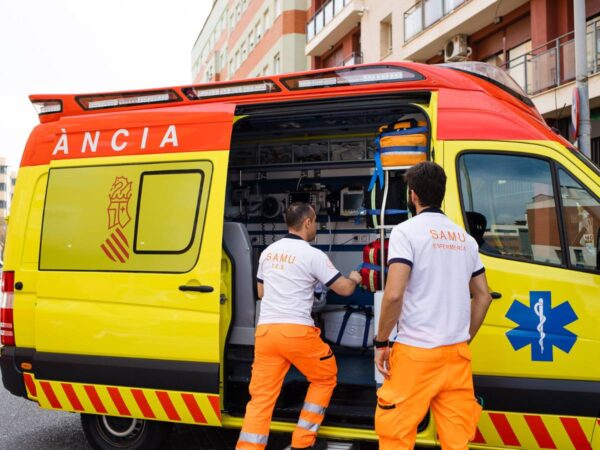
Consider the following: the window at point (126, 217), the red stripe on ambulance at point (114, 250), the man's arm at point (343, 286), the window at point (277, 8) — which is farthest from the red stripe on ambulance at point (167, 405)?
the window at point (277, 8)

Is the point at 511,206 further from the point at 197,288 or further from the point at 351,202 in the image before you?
the point at 351,202

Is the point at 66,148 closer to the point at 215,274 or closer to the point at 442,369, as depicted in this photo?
the point at 215,274

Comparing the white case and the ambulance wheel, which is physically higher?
the white case

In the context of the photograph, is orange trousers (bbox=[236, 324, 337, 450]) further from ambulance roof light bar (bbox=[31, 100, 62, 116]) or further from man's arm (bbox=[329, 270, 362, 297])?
ambulance roof light bar (bbox=[31, 100, 62, 116])

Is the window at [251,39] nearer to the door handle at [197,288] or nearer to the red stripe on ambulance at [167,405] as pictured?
the door handle at [197,288]

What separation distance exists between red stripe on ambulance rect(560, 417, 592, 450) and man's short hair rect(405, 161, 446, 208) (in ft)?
5.07

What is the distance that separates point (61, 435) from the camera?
5.53 metres

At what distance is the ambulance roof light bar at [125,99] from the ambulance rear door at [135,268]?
16cm

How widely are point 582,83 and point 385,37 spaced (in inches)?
547

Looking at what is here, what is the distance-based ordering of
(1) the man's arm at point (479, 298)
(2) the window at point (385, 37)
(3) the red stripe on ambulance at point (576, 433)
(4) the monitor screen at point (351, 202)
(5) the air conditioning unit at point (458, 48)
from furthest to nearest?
1. (2) the window at point (385, 37)
2. (5) the air conditioning unit at point (458, 48)
3. (4) the monitor screen at point (351, 202)
4. (3) the red stripe on ambulance at point (576, 433)
5. (1) the man's arm at point (479, 298)

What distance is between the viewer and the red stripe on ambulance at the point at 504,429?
385 centimetres

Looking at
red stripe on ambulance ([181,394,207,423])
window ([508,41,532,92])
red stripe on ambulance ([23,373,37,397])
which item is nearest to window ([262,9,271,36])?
window ([508,41,532,92])

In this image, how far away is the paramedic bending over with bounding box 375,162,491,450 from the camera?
123 inches

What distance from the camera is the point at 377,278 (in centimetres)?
438
